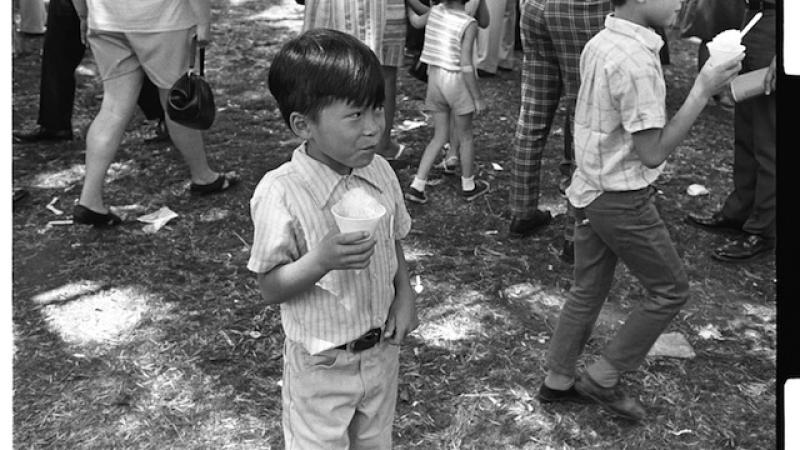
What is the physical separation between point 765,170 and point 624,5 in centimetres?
219

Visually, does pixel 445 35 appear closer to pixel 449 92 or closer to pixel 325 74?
pixel 449 92

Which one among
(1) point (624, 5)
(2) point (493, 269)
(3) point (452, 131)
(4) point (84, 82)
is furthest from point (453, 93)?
(4) point (84, 82)

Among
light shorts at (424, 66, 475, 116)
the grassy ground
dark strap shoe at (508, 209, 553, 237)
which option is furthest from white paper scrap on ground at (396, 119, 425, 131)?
dark strap shoe at (508, 209, 553, 237)

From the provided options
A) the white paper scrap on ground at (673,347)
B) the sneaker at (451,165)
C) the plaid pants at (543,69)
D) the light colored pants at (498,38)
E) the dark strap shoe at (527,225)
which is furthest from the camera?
the light colored pants at (498,38)

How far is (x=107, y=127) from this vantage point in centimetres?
470

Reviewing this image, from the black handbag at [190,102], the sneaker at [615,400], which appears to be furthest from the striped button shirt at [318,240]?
the black handbag at [190,102]

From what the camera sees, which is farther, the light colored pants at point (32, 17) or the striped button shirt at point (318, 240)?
the light colored pants at point (32, 17)

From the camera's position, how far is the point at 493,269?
4.51 m

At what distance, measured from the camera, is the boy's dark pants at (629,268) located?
302cm

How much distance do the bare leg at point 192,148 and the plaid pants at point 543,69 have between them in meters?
1.88

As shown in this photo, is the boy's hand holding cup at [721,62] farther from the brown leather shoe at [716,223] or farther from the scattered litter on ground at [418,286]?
the brown leather shoe at [716,223]

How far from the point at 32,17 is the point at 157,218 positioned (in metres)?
4.25

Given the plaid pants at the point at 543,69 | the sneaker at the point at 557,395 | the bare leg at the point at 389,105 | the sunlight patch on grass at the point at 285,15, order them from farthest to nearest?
the sunlight patch on grass at the point at 285,15
the bare leg at the point at 389,105
the plaid pants at the point at 543,69
the sneaker at the point at 557,395

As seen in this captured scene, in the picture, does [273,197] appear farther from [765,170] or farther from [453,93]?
[765,170]
